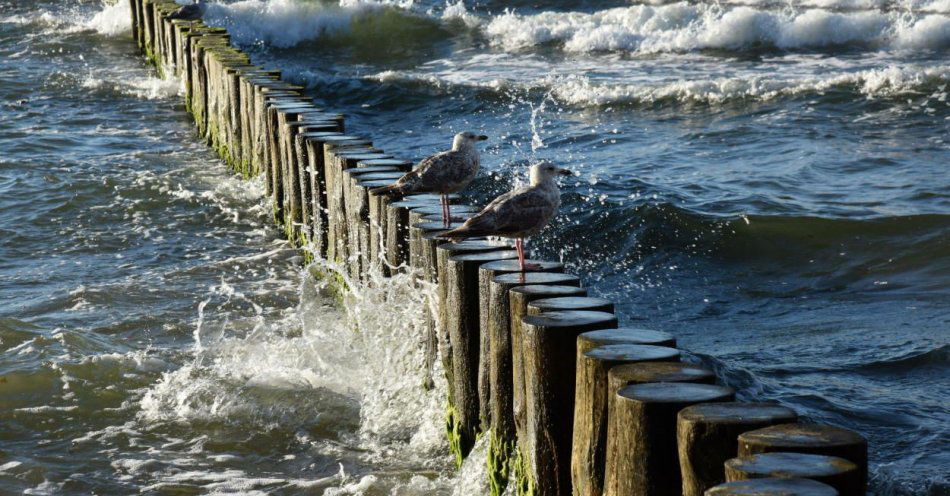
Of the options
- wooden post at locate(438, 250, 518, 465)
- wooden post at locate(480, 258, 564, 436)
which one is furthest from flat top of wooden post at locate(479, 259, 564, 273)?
wooden post at locate(438, 250, 518, 465)

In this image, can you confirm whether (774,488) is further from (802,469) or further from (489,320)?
(489,320)

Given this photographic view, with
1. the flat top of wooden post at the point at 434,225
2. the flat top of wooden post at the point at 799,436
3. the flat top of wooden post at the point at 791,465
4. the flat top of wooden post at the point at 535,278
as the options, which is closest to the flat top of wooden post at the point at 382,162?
the flat top of wooden post at the point at 434,225

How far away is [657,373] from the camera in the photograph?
13.0 ft

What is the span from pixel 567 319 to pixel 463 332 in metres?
1.16

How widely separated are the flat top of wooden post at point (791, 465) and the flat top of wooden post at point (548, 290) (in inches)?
62.7

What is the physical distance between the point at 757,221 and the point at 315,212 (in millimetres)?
3956

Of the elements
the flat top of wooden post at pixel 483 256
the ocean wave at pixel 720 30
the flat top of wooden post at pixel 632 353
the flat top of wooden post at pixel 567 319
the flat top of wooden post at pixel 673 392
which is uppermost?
the ocean wave at pixel 720 30

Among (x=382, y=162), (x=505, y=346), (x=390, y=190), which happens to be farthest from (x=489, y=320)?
(x=382, y=162)

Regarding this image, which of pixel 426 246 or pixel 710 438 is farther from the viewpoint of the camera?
pixel 426 246

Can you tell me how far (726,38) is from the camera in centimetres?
2178

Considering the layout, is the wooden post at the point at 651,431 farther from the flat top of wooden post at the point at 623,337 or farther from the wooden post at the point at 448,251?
the wooden post at the point at 448,251

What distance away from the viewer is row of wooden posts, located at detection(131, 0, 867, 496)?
347 centimetres

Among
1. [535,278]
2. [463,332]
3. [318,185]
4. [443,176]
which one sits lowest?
[463,332]

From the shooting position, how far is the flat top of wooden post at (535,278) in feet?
16.6
